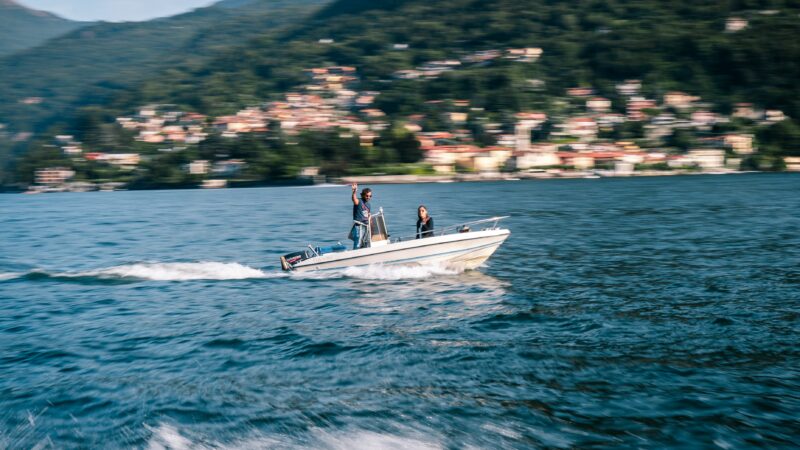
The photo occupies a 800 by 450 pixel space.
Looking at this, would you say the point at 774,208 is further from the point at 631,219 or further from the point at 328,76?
the point at 328,76

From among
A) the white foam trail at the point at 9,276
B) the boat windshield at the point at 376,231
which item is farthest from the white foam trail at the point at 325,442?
the white foam trail at the point at 9,276

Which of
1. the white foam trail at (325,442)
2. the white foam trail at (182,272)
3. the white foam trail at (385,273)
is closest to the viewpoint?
the white foam trail at (325,442)

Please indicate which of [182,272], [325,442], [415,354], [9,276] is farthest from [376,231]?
[9,276]

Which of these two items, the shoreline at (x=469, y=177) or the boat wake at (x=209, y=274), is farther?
the shoreline at (x=469, y=177)

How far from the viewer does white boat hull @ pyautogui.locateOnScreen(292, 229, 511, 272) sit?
18250mm

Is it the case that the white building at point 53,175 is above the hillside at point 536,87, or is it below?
below

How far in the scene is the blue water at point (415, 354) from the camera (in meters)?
8.48

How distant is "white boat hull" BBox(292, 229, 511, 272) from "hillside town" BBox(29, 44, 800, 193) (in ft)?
301

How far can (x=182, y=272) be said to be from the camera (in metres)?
20.1

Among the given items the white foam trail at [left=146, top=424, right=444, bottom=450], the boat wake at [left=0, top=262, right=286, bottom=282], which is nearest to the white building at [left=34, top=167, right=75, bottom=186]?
the boat wake at [left=0, top=262, right=286, bottom=282]

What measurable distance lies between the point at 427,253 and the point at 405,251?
1.84ft

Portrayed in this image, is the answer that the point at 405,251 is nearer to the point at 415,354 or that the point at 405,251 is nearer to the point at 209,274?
the point at 209,274

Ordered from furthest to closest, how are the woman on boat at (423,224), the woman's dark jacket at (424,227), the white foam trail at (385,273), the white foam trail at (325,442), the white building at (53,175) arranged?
1. the white building at (53,175)
2. the woman's dark jacket at (424,227)
3. the woman on boat at (423,224)
4. the white foam trail at (385,273)
5. the white foam trail at (325,442)

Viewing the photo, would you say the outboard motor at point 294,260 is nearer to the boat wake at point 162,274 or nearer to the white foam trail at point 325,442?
the boat wake at point 162,274
